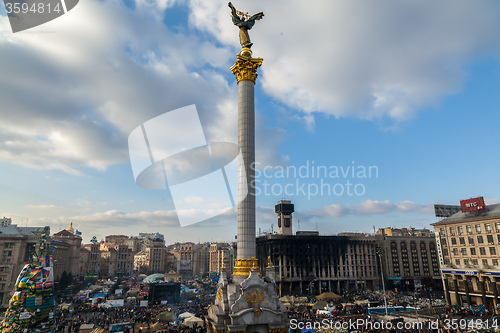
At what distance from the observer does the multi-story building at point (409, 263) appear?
10650cm

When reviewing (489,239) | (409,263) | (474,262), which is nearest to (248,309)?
(489,239)

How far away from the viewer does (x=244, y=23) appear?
115 ft

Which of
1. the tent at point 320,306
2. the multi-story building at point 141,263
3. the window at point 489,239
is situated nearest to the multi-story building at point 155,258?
the multi-story building at point 141,263

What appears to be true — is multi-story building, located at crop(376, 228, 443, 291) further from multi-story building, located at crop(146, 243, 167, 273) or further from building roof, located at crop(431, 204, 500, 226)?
multi-story building, located at crop(146, 243, 167, 273)

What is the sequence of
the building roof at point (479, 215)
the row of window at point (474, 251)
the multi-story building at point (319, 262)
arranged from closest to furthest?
1. the row of window at point (474, 251)
2. the building roof at point (479, 215)
3. the multi-story building at point (319, 262)

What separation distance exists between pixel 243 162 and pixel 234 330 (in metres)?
15.7

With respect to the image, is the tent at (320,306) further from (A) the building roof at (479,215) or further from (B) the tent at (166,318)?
(A) the building roof at (479,215)

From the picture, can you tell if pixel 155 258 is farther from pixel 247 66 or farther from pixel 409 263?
pixel 247 66

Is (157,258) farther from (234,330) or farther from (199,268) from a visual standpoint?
(234,330)

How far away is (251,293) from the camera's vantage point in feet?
91.1

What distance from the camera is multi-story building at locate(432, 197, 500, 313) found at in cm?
5678

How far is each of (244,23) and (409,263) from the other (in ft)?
353

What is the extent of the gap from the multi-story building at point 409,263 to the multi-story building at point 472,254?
40.2 m

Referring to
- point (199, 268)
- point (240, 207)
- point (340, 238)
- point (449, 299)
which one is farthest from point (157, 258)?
point (240, 207)
